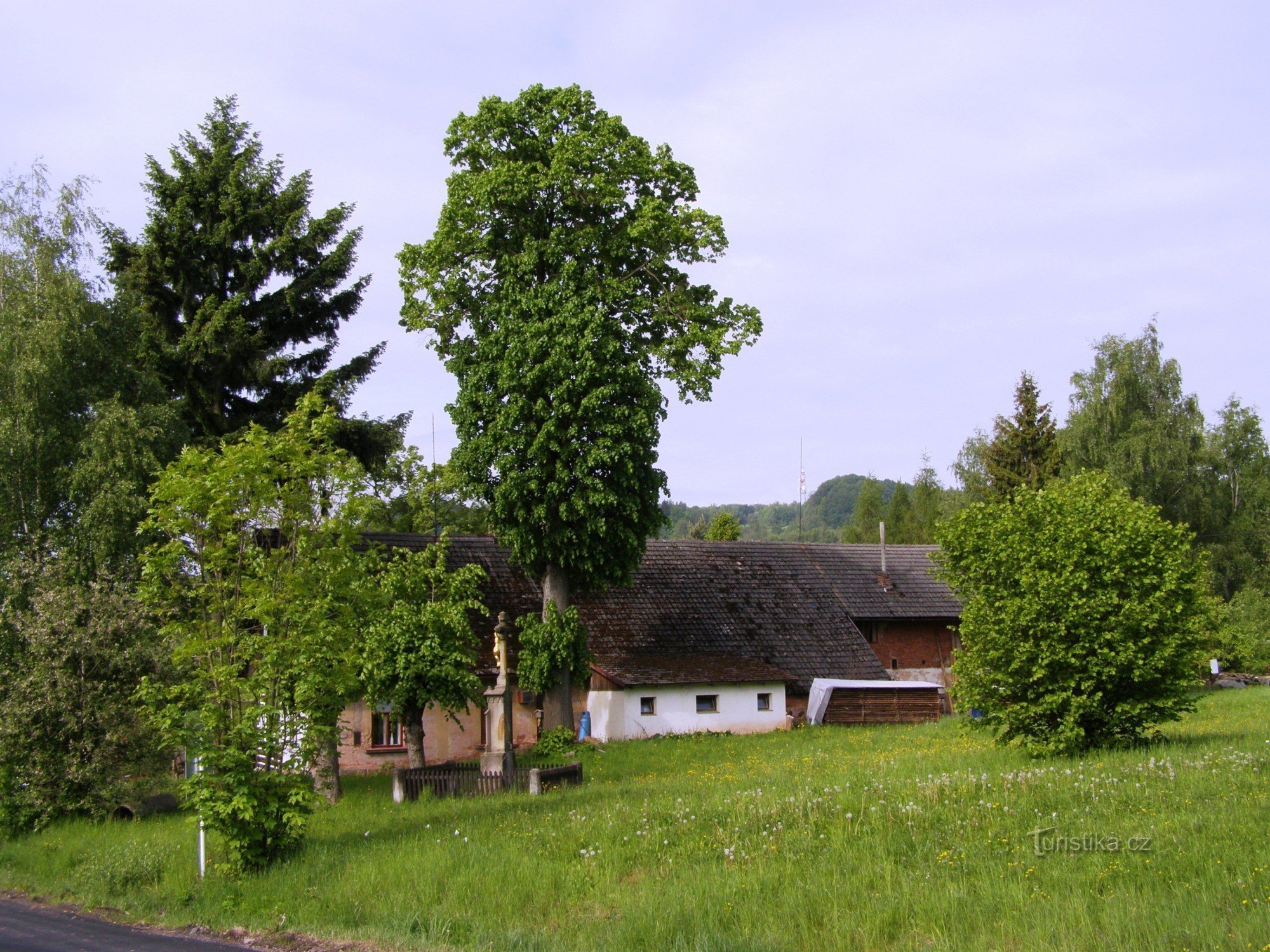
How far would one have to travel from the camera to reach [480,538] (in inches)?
1325

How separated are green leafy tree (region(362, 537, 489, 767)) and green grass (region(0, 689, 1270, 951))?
3.20m

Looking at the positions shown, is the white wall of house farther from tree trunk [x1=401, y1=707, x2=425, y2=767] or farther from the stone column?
tree trunk [x1=401, y1=707, x2=425, y2=767]

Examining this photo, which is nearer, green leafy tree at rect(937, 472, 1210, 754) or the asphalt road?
the asphalt road

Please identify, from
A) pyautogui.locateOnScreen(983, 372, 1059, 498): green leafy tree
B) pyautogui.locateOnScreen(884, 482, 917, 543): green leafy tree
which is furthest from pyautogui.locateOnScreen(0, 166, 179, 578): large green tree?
pyautogui.locateOnScreen(884, 482, 917, 543): green leafy tree

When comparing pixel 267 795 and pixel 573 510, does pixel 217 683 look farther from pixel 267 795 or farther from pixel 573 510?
pixel 573 510

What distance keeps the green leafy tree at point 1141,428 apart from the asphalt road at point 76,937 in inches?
1764

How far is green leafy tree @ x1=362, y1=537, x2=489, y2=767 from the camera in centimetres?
2181

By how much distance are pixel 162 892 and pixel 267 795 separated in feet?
5.95

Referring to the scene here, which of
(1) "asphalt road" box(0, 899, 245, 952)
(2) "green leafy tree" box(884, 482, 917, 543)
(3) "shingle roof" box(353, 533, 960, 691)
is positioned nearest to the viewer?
(1) "asphalt road" box(0, 899, 245, 952)

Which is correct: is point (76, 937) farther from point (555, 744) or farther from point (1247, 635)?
point (1247, 635)

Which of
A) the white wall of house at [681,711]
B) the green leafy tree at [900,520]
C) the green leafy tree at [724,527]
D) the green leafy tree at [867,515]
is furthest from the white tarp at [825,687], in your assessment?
the green leafy tree at [867,515]

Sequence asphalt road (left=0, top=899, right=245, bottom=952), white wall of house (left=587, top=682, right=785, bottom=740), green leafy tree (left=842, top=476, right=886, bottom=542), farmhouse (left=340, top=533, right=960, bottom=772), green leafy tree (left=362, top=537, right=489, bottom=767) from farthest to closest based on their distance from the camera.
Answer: green leafy tree (left=842, top=476, right=886, bottom=542) < white wall of house (left=587, top=682, right=785, bottom=740) < farmhouse (left=340, top=533, right=960, bottom=772) < green leafy tree (left=362, top=537, right=489, bottom=767) < asphalt road (left=0, top=899, right=245, bottom=952)

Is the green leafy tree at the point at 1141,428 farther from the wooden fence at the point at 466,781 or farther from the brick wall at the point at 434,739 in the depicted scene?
the wooden fence at the point at 466,781

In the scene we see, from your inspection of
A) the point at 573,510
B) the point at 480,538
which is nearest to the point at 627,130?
the point at 573,510
